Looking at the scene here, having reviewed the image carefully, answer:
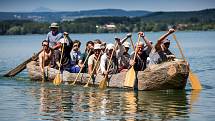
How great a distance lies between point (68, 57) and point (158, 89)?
448cm

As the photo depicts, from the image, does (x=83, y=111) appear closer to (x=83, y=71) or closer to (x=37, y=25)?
(x=83, y=71)

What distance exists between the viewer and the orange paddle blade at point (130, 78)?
66.9 feet

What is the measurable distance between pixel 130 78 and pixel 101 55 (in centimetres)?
217

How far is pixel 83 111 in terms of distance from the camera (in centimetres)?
1719

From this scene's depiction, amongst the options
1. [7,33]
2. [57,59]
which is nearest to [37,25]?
[7,33]

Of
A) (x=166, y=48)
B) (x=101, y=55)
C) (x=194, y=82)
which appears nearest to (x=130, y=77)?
(x=166, y=48)

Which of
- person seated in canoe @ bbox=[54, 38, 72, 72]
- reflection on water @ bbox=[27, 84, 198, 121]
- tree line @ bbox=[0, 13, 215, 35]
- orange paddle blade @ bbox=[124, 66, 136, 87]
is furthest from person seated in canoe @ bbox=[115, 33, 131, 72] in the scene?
tree line @ bbox=[0, 13, 215, 35]

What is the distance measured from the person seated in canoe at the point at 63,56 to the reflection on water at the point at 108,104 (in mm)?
1160

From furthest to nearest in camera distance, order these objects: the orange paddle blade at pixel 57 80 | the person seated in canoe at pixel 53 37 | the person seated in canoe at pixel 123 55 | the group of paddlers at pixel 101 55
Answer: the person seated in canoe at pixel 53 37, the orange paddle blade at pixel 57 80, the person seated in canoe at pixel 123 55, the group of paddlers at pixel 101 55

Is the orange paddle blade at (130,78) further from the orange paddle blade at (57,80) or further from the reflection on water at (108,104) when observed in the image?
the orange paddle blade at (57,80)

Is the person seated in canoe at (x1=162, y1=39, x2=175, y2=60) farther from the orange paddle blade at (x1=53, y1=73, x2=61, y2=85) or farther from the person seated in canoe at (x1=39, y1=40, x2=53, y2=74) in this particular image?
the person seated in canoe at (x1=39, y1=40, x2=53, y2=74)

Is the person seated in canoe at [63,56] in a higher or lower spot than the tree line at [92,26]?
higher

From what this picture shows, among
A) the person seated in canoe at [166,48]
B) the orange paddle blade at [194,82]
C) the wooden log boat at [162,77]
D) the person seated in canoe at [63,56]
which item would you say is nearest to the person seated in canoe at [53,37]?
the person seated in canoe at [63,56]

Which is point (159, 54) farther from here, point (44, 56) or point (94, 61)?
point (44, 56)
